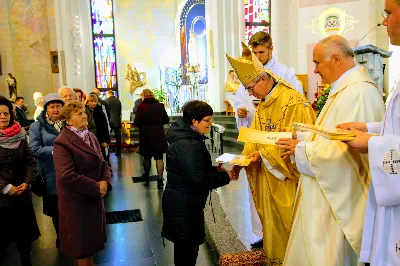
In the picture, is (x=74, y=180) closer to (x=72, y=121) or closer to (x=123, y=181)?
(x=72, y=121)

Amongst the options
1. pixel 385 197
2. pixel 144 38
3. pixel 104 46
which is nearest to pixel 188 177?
pixel 385 197

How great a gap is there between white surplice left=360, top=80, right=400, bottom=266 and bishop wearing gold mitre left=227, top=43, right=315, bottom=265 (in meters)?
0.90

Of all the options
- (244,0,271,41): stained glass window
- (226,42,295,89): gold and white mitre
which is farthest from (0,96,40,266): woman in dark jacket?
(244,0,271,41): stained glass window

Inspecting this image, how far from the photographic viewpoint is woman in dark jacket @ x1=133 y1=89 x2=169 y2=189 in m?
6.45

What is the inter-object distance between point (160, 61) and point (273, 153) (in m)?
15.3

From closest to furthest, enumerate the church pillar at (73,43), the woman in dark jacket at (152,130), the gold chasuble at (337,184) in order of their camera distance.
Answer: the gold chasuble at (337,184)
the woman in dark jacket at (152,130)
the church pillar at (73,43)

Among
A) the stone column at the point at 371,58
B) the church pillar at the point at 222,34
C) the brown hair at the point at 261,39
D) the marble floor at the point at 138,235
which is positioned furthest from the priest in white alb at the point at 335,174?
the church pillar at the point at 222,34

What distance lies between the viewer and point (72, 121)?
9.36 ft

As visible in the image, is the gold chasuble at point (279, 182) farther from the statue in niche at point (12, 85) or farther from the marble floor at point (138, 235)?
the statue in niche at point (12, 85)

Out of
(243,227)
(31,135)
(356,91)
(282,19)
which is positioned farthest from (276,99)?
(282,19)

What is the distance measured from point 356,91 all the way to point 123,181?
554cm

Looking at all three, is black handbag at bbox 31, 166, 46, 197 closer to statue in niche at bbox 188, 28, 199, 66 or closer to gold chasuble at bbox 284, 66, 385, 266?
gold chasuble at bbox 284, 66, 385, 266

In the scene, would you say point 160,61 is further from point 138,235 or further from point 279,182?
point 279,182

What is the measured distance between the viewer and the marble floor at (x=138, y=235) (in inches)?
146
